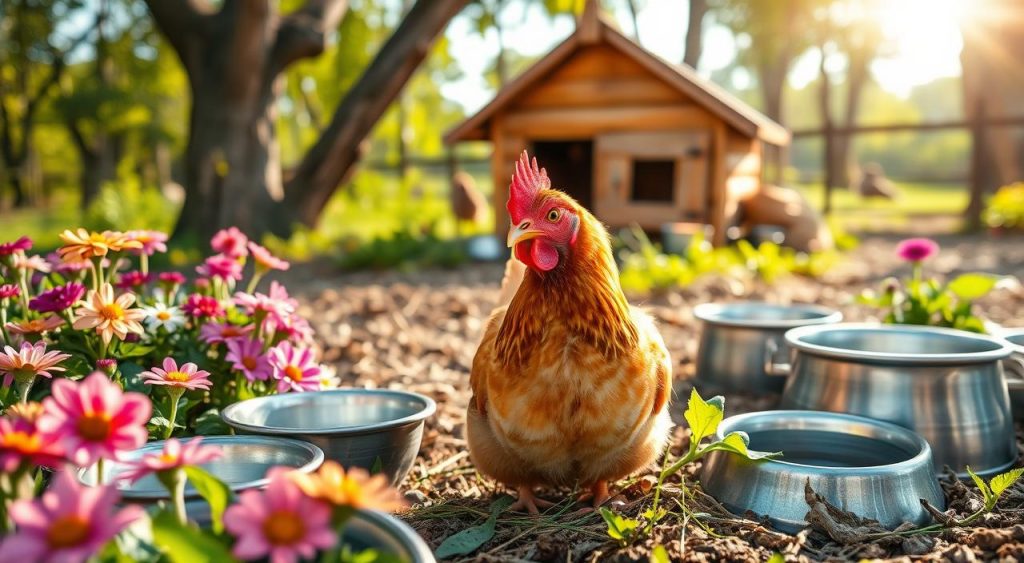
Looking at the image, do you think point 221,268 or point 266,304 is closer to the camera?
point 266,304

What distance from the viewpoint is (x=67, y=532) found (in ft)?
3.07

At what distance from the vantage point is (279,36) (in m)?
8.27

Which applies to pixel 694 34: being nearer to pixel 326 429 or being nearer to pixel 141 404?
pixel 326 429

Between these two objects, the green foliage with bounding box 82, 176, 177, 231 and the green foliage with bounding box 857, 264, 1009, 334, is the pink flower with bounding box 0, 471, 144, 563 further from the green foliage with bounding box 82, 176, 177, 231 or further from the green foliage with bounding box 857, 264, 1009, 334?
the green foliage with bounding box 82, 176, 177, 231

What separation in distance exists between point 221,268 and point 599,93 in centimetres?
592

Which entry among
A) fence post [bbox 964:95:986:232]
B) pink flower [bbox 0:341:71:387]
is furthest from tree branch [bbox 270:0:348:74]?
fence post [bbox 964:95:986:232]

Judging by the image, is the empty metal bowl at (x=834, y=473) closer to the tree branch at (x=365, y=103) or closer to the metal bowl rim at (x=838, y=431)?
the metal bowl rim at (x=838, y=431)

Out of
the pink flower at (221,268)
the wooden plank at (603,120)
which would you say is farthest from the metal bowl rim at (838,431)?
the wooden plank at (603,120)

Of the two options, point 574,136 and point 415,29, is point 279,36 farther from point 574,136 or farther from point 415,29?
point 574,136

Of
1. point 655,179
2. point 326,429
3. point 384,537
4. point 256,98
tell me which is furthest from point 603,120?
point 384,537

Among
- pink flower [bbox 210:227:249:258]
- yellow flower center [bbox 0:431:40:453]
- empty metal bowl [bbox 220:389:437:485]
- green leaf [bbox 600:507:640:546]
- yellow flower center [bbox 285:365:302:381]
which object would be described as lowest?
green leaf [bbox 600:507:640:546]

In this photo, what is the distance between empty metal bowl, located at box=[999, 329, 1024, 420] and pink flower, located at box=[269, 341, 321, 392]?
2.20 m

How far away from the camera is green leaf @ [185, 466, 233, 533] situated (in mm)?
1144

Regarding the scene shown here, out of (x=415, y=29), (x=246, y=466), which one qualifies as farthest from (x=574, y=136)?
(x=246, y=466)
